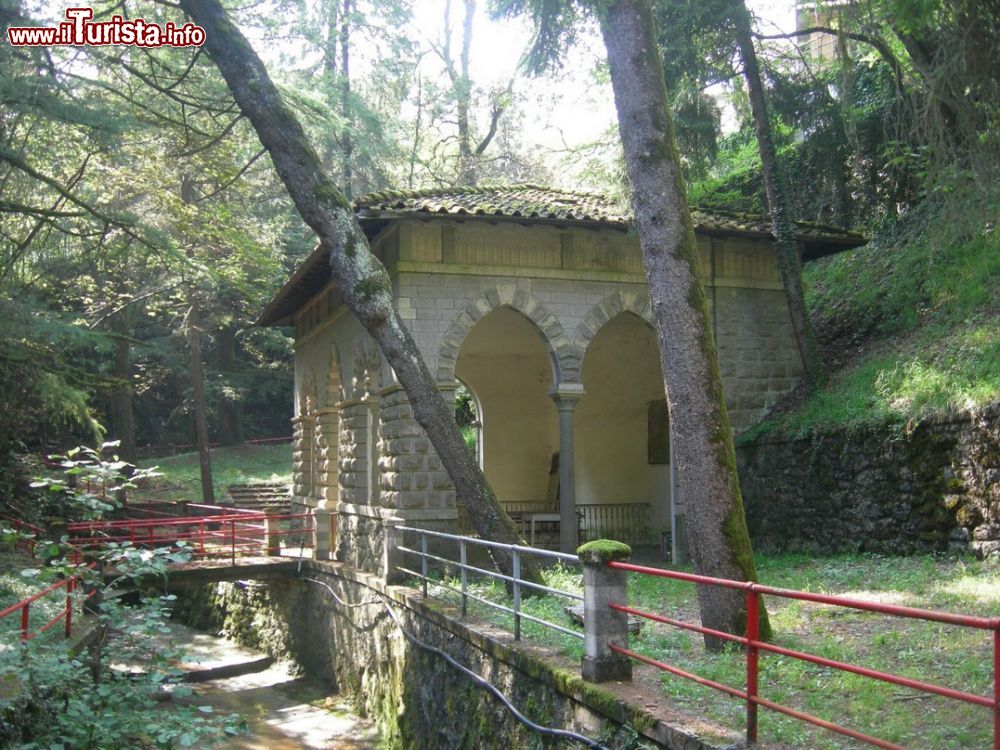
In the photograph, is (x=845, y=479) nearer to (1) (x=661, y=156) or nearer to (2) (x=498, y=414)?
(1) (x=661, y=156)

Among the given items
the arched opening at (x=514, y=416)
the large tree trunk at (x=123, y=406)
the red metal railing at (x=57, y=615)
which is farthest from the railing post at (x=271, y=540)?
the large tree trunk at (x=123, y=406)

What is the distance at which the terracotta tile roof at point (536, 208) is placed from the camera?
1235 centimetres

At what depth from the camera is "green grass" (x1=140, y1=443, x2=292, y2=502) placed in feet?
91.5

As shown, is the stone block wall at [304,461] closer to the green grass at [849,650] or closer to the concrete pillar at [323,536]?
the concrete pillar at [323,536]

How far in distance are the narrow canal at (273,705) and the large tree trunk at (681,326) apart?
5.53m

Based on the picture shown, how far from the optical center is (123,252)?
45.9 ft

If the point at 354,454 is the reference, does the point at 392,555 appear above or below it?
below

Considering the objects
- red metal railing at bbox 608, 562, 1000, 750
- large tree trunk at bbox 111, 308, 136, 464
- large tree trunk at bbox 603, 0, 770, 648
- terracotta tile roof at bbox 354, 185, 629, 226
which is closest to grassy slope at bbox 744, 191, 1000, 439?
large tree trunk at bbox 603, 0, 770, 648

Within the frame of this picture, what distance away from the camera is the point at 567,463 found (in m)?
13.6

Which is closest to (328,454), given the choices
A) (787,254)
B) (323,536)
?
→ (323,536)

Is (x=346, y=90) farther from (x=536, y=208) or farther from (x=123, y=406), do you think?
(x=536, y=208)

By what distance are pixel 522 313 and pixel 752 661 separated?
9.07 metres

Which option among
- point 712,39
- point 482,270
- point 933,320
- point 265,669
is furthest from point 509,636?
point 712,39

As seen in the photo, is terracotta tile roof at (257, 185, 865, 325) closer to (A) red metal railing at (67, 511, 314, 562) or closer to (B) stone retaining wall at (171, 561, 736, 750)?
(A) red metal railing at (67, 511, 314, 562)
